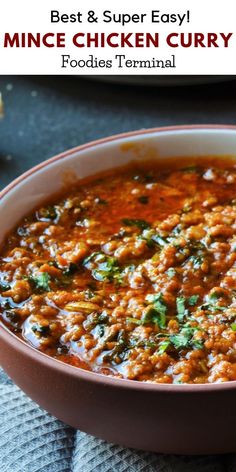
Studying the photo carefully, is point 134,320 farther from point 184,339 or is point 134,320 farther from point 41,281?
point 41,281

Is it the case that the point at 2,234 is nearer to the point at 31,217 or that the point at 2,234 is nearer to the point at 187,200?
the point at 31,217

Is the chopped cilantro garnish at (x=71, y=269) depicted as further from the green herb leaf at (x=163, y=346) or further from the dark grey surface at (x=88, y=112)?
the dark grey surface at (x=88, y=112)

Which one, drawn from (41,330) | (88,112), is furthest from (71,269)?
(88,112)

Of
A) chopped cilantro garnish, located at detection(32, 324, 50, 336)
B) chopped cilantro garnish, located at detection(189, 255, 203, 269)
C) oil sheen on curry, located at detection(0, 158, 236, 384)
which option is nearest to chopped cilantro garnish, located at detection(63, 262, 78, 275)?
oil sheen on curry, located at detection(0, 158, 236, 384)

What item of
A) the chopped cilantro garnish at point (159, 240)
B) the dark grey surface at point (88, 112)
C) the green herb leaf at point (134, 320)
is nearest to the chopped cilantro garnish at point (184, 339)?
the green herb leaf at point (134, 320)
